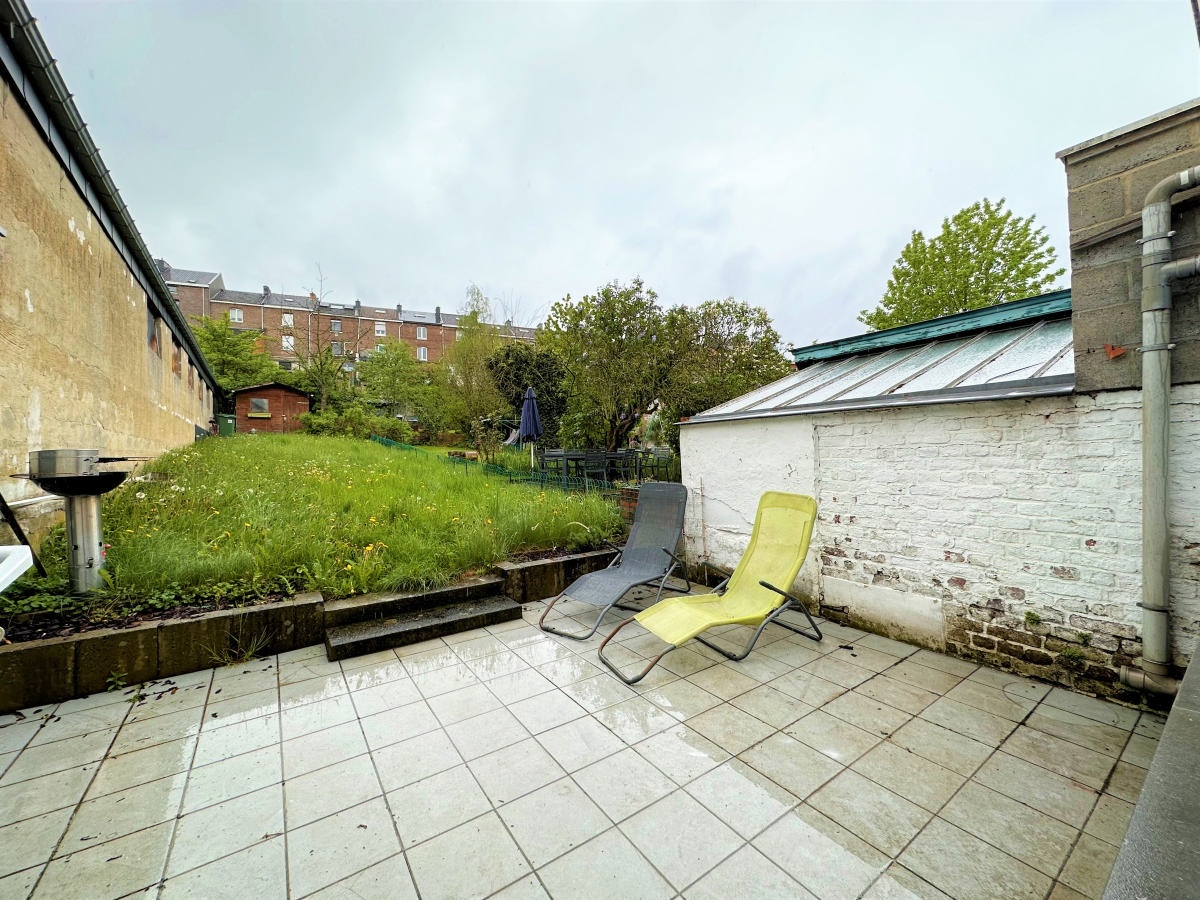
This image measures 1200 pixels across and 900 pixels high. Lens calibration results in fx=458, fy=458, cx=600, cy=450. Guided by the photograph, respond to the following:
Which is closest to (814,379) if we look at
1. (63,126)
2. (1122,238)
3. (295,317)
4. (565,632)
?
(1122,238)

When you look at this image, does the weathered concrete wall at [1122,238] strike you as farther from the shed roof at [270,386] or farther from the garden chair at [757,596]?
the shed roof at [270,386]

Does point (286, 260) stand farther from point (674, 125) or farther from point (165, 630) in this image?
point (165, 630)

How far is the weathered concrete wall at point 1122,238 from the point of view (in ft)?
7.77

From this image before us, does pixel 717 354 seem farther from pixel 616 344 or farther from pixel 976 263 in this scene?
pixel 976 263

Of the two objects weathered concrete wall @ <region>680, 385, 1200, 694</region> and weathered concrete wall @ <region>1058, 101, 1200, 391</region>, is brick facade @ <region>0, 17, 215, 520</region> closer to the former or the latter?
weathered concrete wall @ <region>680, 385, 1200, 694</region>

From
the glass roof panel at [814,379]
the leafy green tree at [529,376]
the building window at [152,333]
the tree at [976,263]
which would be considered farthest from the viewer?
the leafy green tree at [529,376]

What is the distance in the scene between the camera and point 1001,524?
9.70ft

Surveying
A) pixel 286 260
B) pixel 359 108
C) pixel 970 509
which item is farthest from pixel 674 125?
pixel 286 260

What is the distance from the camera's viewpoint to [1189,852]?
0.71 meters

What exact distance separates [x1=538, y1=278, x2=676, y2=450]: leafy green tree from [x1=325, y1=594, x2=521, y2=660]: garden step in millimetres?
7217

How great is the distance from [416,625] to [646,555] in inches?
83.4

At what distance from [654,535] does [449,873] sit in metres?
3.24

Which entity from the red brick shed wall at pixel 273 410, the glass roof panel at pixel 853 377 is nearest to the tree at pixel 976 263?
the glass roof panel at pixel 853 377

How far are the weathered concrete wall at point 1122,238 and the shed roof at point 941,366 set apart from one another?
0.27 meters
